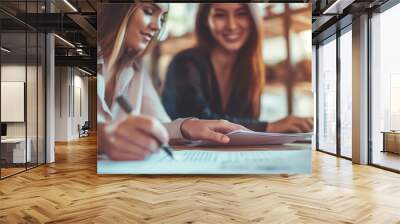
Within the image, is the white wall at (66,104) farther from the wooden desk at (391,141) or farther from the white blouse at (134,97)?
the wooden desk at (391,141)

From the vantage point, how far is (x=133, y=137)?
6363 millimetres

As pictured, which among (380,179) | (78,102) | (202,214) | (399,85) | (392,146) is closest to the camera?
(202,214)

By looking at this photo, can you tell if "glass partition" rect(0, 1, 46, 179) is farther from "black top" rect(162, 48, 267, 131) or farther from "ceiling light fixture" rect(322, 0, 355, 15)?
"ceiling light fixture" rect(322, 0, 355, 15)

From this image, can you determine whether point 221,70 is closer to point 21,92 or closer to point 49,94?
point 21,92

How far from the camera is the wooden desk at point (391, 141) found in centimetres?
764

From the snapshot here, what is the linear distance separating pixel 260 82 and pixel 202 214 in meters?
2.96

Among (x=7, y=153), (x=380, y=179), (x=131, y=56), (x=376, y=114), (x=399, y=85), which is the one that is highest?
(x=131, y=56)

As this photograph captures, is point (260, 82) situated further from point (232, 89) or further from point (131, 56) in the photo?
point (131, 56)

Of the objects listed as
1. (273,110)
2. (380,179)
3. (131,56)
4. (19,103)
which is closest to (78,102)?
(19,103)

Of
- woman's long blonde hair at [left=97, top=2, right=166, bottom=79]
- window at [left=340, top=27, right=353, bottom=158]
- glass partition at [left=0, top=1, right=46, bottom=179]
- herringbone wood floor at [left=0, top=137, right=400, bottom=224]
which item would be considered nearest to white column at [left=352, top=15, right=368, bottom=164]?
window at [left=340, top=27, right=353, bottom=158]

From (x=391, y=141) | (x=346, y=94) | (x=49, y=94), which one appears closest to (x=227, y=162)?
(x=391, y=141)

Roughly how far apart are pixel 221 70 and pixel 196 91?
558 mm

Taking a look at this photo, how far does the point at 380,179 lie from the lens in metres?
6.16

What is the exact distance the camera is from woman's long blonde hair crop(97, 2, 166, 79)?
6.35m
